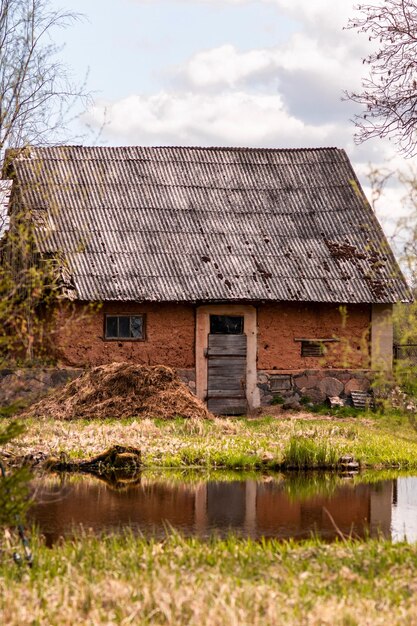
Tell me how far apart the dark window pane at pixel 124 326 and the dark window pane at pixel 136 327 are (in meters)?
0.08

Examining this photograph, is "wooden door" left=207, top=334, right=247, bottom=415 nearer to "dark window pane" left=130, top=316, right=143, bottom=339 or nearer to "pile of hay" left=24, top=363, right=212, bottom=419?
"dark window pane" left=130, top=316, right=143, bottom=339

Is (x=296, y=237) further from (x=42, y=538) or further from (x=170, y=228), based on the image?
(x=42, y=538)

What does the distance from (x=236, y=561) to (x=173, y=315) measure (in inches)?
577

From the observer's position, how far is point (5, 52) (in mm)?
20828

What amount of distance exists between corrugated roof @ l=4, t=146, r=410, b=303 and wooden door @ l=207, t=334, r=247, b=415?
106 centimetres

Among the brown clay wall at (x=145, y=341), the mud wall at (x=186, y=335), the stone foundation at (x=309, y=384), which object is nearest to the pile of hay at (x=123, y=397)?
the brown clay wall at (x=145, y=341)

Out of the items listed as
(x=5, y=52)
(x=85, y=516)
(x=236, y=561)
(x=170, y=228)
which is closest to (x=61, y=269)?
(x=170, y=228)

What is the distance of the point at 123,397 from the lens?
2139 centimetres

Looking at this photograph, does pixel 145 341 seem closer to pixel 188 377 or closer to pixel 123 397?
pixel 188 377

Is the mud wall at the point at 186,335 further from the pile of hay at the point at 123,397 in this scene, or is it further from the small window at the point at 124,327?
the pile of hay at the point at 123,397

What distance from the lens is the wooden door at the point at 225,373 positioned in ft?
78.0

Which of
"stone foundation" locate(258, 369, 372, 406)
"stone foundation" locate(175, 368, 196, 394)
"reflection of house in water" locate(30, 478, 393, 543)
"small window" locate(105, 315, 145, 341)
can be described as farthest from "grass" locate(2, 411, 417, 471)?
"small window" locate(105, 315, 145, 341)

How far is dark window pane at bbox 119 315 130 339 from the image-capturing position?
23.5 metres

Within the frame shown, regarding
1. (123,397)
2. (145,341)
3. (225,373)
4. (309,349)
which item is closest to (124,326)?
(145,341)
